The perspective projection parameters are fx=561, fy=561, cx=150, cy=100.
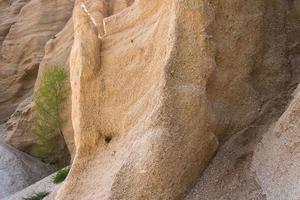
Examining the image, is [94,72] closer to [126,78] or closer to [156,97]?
[126,78]

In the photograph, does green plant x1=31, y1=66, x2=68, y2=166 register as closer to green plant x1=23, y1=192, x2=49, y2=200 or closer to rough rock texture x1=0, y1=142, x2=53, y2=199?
rough rock texture x1=0, y1=142, x2=53, y2=199

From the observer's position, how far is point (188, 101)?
5.83 metres

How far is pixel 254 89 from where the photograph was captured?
21.6 feet

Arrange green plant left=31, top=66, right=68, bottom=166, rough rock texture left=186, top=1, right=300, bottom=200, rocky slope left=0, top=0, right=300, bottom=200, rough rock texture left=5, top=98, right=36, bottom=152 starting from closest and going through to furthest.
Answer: rough rock texture left=186, top=1, right=300, bottom=200
rocky slope left=0, top=0, right=300, bottom=200
green plant left=31, top=66, right=68, bottom=166
rough rock texture left=5, top=98, right=36, bottom=152

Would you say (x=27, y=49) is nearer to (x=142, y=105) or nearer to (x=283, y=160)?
(x=142, y=105)

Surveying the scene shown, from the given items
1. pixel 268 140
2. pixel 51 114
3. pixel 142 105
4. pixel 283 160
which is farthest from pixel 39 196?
pixel 283 160

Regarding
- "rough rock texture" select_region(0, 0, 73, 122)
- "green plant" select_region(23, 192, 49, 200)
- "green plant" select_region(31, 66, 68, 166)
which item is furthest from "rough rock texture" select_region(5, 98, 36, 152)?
"green plant" select_region(23, 192, 49, 200)

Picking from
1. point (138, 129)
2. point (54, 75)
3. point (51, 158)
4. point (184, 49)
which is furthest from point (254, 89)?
point (51, 158)

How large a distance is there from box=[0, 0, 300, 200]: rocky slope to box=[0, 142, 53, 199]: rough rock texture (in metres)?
8.04

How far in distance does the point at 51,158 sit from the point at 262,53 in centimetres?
1177

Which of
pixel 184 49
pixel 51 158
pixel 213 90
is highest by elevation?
pixel 184 49

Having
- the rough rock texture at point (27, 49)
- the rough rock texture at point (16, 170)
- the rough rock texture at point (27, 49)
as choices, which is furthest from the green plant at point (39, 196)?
the rough rock texture at point (27, 49)

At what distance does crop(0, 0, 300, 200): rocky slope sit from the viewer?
18.5ft

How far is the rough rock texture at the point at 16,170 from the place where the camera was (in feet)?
48.8
